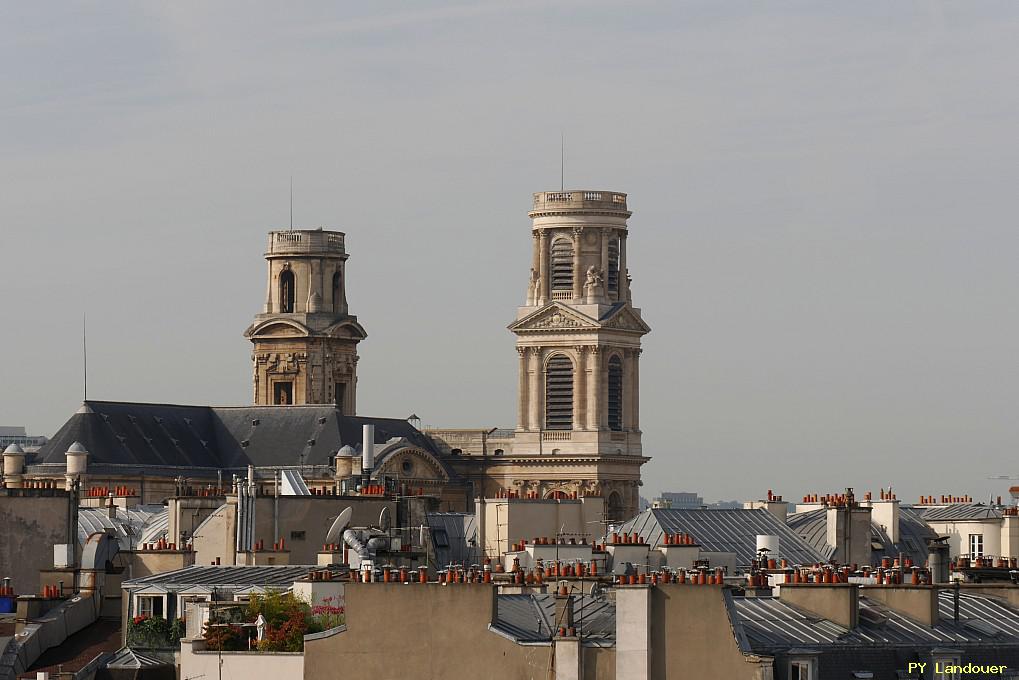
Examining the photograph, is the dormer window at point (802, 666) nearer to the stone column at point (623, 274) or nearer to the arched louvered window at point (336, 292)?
the stone column at point (623, 274)

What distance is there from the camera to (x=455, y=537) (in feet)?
289

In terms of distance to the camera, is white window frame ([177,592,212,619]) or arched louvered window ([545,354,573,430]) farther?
arched louvered window ([545,354,573,430])

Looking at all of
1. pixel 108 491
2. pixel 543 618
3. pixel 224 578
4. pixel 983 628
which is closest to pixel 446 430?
pixel 108 491

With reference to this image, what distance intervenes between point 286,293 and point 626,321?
16053mm

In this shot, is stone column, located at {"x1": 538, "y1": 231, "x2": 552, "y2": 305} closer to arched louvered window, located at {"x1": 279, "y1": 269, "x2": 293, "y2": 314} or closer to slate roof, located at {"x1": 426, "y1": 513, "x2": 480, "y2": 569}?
arched louvered window, located at {"x1": 279, "y1": 269, "x2": 293, "y2": 314}

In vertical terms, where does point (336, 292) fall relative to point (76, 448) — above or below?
above

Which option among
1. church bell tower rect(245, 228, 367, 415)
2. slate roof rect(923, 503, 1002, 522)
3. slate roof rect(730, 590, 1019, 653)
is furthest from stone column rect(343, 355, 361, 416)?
slate roof rect(730, 590, 1019, 653)

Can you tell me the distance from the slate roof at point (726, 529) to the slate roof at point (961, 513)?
839 cm

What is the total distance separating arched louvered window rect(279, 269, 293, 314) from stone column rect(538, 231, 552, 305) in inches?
491

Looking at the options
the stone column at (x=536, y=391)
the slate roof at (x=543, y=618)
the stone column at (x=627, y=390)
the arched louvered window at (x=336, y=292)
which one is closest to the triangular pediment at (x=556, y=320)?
the stone column at (x=536, y=391)

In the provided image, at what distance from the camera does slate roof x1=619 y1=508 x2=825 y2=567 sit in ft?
257

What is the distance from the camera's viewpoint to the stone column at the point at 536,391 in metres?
161

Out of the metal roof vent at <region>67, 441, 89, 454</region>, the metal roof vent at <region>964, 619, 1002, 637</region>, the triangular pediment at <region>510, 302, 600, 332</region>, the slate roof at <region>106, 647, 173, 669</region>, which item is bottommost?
the slate roof at <region>106, 647, 173, 669</region>

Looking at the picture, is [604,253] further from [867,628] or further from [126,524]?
[867,628]
